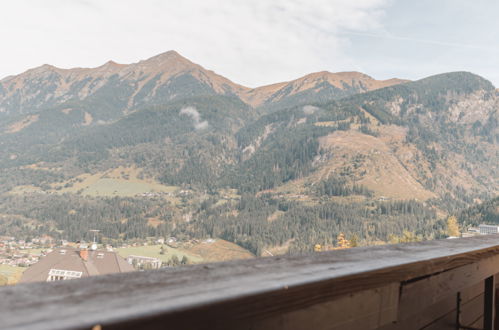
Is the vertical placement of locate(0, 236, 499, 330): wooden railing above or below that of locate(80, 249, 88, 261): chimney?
above

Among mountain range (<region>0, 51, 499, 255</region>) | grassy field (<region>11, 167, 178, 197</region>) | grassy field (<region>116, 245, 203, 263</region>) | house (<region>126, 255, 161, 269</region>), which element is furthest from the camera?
grassy field (<region>11, 167, 178, 197</region>)

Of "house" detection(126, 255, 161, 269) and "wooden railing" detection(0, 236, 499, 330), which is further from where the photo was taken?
"house" detection(126, 255, 161, 269)

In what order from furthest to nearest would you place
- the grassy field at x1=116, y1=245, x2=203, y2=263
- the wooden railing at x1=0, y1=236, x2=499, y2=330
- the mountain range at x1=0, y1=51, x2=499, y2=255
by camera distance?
the mountain range at x1=0, y1=51, x2=499, y2=255
the grassy field at x1=116, y1=245, x2=203, y2=263
the wooden railing at x1=0, y1=236, x2=499, y2=330

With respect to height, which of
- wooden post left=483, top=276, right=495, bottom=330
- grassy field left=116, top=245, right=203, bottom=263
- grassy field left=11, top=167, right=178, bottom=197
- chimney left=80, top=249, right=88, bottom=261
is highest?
wooden post left=483, top=276, right=495, bottom=330

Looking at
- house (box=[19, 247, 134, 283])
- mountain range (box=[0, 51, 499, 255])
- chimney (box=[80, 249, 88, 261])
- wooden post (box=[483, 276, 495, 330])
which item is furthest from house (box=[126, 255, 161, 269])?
wooden post (box=[483, 276, 495, 330])

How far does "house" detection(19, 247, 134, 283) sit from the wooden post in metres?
23.3

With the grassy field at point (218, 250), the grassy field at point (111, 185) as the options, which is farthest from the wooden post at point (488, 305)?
the grassy field at point (111, 185)

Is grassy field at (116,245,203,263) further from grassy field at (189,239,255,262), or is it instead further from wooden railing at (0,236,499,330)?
wooden railing at (0,236,499,330)

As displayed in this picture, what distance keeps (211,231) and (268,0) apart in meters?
90.5

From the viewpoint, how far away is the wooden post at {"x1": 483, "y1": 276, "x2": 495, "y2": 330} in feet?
7.75

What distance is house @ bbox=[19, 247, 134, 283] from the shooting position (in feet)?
78.9

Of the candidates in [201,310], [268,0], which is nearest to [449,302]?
[201,310]

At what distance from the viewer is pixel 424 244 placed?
1974 mm

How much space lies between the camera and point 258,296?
835 millimetres
